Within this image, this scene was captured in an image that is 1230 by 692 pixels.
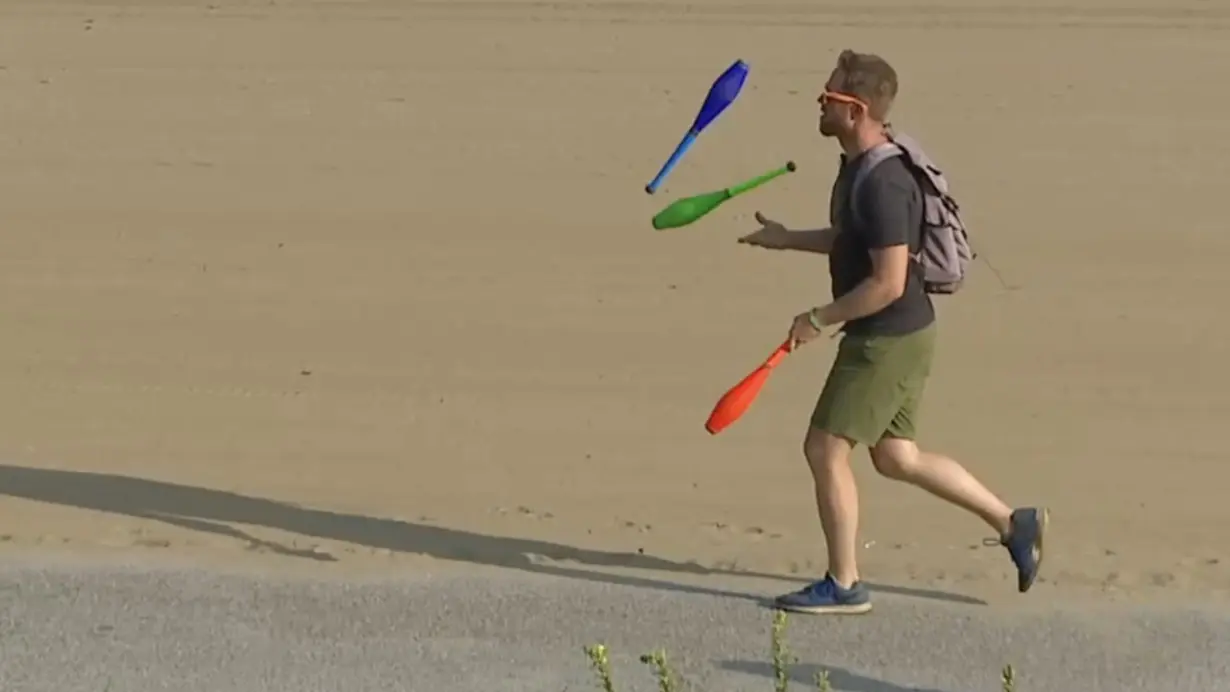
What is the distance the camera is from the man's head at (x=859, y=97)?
5.90 meters

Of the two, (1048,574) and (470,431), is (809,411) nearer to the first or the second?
(470,431)

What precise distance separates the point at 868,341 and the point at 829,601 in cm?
A: 70

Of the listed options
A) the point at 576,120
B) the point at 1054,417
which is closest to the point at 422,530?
the point at 1054,417

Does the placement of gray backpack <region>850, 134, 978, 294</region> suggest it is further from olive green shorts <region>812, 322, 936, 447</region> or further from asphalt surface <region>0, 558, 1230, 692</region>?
asphalt surface <region>0, 558, 1230, 692</region>

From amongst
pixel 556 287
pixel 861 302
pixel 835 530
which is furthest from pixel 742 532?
pixel 556 287

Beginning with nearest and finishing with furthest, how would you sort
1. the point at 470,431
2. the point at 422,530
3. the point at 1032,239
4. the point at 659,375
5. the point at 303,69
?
1. the point at 422,530
2. the point at 470,431
3. the point at 659,375
4. the point at 1032,239
5. the point at 303,69

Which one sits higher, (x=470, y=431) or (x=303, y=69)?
(x=303, y=69)

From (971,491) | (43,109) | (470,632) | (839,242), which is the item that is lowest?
(470,632)

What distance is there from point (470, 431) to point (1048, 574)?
8.20 ft

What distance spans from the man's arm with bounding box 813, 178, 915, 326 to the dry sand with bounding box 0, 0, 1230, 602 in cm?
102

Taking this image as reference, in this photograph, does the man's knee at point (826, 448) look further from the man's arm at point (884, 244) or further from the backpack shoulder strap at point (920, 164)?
the backpack shoulder strap at point (920, 164)

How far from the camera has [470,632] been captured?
19.8 feet

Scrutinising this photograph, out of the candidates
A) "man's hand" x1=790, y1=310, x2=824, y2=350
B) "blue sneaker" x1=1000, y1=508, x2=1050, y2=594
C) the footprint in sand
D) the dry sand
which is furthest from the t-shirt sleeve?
the footprint in sand

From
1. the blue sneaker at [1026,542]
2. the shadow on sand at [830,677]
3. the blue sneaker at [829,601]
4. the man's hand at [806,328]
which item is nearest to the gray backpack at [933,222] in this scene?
the man's hand at [806,328]
